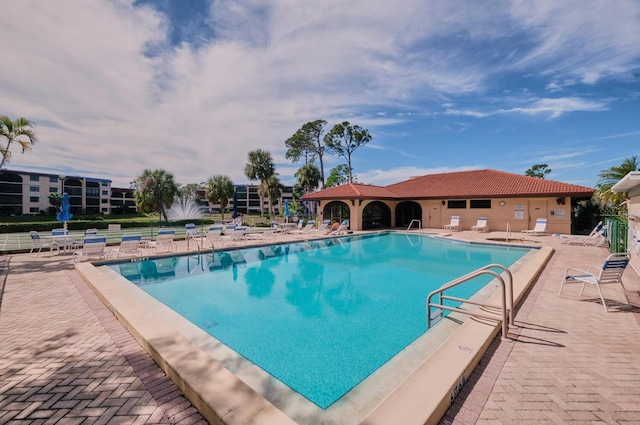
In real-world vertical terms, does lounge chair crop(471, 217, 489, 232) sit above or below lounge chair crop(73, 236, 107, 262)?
above

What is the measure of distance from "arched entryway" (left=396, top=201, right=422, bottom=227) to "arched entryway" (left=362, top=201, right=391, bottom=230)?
107 cm

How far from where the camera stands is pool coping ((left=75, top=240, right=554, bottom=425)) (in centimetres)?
272

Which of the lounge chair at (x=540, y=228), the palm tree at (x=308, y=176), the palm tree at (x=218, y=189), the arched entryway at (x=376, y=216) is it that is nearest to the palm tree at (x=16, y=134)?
the arched entryway at (x=376, y=216)

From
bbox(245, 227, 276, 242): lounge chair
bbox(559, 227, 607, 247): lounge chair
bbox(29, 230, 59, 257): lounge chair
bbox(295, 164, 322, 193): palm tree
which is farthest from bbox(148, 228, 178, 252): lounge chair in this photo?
bbox(295, 164, 322, 193): palm tree

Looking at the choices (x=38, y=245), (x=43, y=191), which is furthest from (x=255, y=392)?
(x=43, y=191)

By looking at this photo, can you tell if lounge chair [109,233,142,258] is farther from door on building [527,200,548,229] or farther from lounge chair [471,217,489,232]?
door on building [527,200,548,229]

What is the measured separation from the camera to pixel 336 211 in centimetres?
2614

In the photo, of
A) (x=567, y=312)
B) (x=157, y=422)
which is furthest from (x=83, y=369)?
(x=567, y=312)

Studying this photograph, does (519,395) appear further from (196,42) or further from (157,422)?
(196,42)

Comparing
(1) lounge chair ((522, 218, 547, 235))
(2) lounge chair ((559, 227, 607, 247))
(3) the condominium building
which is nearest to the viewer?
(2) lounge chair ((559, 227, 607, 247))

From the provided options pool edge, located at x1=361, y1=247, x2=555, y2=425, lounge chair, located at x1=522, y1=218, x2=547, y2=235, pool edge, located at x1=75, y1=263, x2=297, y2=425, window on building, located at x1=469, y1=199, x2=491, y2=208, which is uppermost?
window on building, located at x1=469, y1=199, x2=491, y2=208

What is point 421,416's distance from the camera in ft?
8.67

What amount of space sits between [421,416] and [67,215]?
19232 mm

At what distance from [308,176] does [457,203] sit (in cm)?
2269
